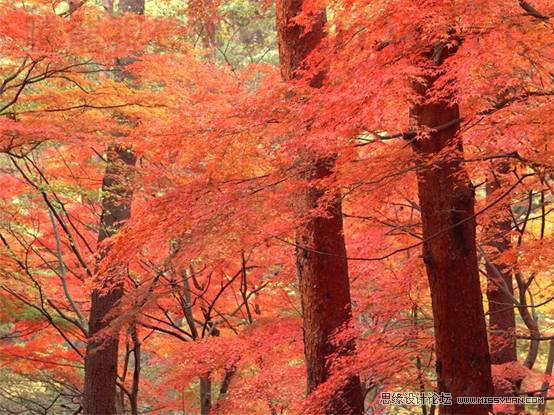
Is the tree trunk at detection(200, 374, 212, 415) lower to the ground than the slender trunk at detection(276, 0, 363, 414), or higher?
lower

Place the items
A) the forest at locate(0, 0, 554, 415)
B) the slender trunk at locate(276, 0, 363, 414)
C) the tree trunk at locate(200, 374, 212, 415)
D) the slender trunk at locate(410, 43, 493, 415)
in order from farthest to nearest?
the tree trunk at locate(200, 374, 212, 415) < the slender trunk at locate(276, 0, 363, 414) < the slender trunk at locate(410, 43, 493, 415) < the forest at locate(0, 0, 554, 415)

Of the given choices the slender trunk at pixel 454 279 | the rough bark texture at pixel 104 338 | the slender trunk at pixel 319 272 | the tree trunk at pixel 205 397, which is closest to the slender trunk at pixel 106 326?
the rough bark texture at pixel 104 338

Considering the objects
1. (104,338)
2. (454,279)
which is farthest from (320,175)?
(104,338)

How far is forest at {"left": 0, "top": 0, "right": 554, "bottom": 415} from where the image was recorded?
13.7ft

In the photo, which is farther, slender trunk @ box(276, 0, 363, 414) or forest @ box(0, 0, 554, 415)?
slender trunk @ box(276, 0, 363, 414)

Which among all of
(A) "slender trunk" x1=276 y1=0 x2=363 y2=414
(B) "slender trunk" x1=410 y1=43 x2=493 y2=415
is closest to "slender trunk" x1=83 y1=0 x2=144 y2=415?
(A) "slender trunk" x1=276 y1=0 x2=363 y2=414

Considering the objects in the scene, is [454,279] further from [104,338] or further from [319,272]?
[104,338]

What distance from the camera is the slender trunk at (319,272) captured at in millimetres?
5727

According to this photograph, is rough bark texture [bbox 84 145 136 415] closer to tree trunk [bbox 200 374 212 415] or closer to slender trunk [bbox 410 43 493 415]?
tree trunk [bbox 200 374 212 415]

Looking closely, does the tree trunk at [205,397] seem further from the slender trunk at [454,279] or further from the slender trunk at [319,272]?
the slender trunk at [454,279]

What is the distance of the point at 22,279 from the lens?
922 cm

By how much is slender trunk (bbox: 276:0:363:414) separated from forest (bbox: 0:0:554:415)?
2cm

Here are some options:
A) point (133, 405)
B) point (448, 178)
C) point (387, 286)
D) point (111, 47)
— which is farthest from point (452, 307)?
point (133, 405)

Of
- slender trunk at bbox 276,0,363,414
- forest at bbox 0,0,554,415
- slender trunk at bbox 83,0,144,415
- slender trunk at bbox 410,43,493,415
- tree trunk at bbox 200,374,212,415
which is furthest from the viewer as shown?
tree trunk at bbox 200,374,212,415
